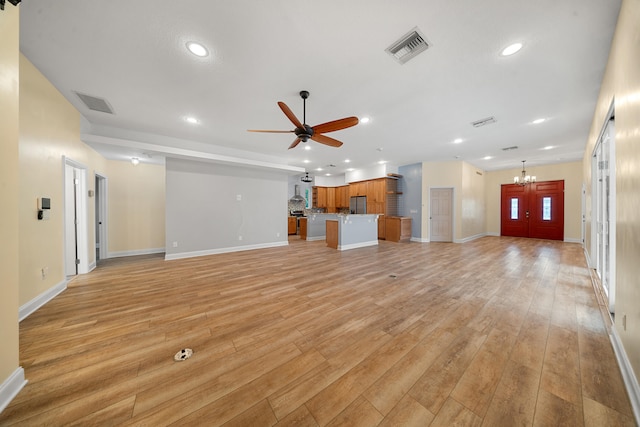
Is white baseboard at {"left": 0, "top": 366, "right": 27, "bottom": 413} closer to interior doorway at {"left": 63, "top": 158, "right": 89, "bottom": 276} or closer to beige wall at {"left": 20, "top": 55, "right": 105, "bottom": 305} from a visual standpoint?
beige wall at {"left": 20, "top": 55, "right": 105, "bottom": 305}

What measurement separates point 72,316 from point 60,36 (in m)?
2.92

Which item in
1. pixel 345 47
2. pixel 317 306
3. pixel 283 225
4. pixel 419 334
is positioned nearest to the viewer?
pixel 419 334

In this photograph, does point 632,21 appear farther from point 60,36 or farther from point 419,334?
point 60,36

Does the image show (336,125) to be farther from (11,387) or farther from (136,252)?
(136,252)

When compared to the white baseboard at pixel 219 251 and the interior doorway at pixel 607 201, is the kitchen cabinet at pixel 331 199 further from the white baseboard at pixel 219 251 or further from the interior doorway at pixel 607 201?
the interior doorway at pixel 607 201

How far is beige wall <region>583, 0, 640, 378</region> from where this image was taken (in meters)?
1.42

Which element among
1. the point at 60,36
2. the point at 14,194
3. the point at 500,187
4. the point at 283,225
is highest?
the point at 60,36

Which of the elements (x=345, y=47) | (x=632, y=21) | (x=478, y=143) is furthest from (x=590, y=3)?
(x=478, y=143)

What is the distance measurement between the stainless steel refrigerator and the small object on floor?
8092mm

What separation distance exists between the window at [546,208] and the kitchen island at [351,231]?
6.73 m

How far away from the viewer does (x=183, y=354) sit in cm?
179

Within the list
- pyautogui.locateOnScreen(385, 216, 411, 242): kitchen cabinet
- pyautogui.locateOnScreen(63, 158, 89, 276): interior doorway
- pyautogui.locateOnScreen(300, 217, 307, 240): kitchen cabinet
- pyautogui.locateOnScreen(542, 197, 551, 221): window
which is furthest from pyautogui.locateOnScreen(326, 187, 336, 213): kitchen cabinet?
pyautogui.locateOnScreen(63, 158, 89, 276): interior doorway

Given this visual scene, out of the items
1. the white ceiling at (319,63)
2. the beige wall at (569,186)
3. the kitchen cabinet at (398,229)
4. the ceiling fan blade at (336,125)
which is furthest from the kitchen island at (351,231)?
the beige wall at (569,186)

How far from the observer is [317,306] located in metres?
2.66
